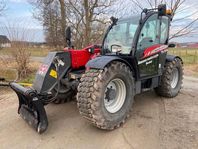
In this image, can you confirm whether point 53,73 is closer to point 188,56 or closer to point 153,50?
point 153,50

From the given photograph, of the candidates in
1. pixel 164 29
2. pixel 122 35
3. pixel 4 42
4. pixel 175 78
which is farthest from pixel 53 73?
pixel 4 42

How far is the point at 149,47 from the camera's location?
199 inches

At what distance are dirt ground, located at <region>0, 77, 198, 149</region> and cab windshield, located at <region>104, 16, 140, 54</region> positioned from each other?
1366mm

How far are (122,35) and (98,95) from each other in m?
1.81

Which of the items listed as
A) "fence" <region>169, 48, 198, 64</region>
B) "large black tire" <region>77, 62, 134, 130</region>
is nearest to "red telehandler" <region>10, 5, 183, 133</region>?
"large black tire" <region>77, 62, 134, 130</region>

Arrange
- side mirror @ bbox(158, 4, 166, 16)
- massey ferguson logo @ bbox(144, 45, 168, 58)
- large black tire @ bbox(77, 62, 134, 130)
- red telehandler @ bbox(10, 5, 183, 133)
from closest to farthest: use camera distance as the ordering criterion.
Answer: large black tire @ bbox(77, 62, 134, 130) → red telehandler @ bbox(10, 5, 183, 133) → massey ferguson logo @ bbox(144, 45, 168, 58) → side mirror @ bbox(158, 4, 166, 16)

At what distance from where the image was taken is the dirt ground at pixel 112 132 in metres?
3.83

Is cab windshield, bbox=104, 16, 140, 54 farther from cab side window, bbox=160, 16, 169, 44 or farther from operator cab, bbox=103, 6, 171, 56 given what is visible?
cab side window, bbox=160, 16, 169, 44

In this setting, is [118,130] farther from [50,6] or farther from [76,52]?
[50,6]

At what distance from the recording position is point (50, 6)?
50.0 ft

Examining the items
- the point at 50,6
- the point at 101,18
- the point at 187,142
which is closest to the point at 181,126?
the point at 187,142

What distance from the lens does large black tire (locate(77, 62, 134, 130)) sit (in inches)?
151

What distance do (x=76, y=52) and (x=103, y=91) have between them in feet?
4.52

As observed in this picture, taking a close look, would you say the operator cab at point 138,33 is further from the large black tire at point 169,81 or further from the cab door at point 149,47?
the large black tire at point 169,81
